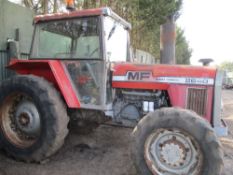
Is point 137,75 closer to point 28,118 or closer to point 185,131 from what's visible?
point 185,131

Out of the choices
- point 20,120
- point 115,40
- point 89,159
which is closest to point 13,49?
point 20,120

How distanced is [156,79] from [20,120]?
80.9 inches

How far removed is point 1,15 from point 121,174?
400 centimetres

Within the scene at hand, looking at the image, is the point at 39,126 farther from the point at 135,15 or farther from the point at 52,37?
the point at 135,15

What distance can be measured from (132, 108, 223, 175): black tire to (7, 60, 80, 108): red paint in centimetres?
116

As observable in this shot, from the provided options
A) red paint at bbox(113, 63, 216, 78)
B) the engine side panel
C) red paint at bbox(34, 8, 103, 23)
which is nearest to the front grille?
the engine side panel

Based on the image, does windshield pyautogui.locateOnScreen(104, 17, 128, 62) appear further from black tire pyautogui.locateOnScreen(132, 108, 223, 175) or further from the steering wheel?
black tire pyautogui.locateOnScreen(132, 108, 223, 175)

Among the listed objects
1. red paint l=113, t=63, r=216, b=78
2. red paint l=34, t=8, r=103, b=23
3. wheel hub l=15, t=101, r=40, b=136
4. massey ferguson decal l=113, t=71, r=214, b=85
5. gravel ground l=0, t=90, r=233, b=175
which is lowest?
gravel ground l=0, t=90, r=233, b=175

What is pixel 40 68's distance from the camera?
4598 millimetres

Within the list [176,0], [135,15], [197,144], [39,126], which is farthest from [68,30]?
[176,0]

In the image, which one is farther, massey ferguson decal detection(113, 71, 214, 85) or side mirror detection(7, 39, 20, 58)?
side mirror detection(7, 39, 20, 58)

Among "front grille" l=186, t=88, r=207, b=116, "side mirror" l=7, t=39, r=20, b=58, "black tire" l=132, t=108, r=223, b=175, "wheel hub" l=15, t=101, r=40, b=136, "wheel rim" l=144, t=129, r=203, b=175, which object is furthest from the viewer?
"side mirror" l=7, t=39, r=20, b=58

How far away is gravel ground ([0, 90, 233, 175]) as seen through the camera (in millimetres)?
3939

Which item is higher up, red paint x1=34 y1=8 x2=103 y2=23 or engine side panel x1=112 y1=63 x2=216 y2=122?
red paint x1=34 y1=8 x2=103 y2=23
